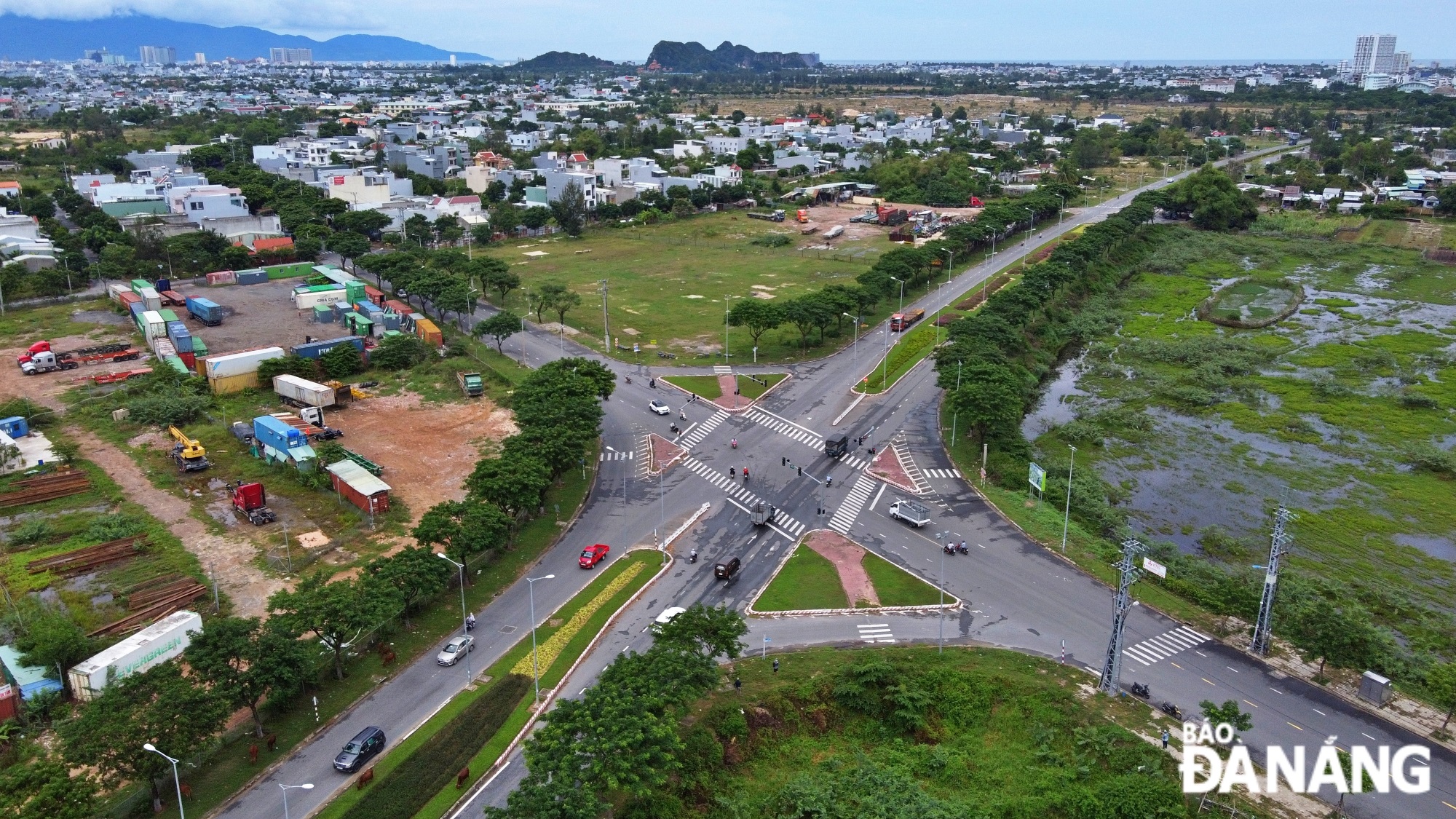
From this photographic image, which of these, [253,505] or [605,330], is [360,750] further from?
[605,330]

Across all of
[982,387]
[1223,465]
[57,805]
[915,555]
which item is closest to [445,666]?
[57,805]

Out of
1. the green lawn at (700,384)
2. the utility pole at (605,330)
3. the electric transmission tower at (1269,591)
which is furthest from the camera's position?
the utility pole at (605,330)

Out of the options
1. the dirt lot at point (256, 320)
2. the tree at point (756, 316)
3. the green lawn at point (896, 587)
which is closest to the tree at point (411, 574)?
the green lawn at point (896, 587)

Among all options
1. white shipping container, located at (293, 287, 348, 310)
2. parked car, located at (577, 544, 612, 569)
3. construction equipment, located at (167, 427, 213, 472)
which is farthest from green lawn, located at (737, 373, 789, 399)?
white shipping container, located at (293, 287, 348, 310)

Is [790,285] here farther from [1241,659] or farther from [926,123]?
[926,123]

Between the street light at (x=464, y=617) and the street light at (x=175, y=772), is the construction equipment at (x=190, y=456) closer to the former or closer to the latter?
the street light at (x=464, y=617)
